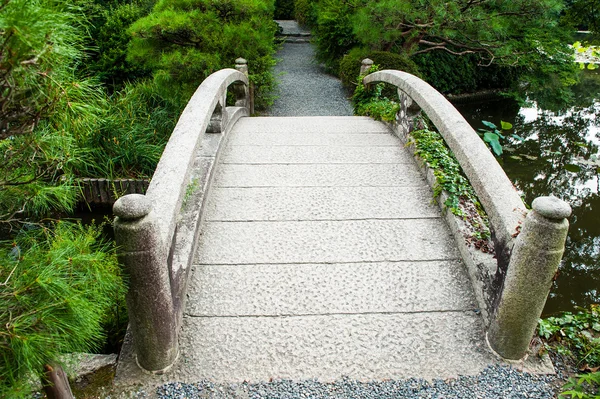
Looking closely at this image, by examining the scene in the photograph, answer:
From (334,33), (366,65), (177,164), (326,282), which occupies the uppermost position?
(177,164)

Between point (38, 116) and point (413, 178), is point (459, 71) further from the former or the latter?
point (38, 116)

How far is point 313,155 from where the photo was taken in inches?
169

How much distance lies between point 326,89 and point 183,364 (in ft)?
31.9

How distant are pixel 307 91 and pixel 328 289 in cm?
893

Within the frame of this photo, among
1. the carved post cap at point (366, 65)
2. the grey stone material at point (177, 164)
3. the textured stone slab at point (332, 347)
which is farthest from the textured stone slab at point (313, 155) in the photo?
the carved post cap at point (366, 65)

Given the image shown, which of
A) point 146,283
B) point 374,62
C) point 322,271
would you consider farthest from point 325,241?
point 374,62

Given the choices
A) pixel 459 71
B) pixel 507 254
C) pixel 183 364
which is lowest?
pixel 459 71

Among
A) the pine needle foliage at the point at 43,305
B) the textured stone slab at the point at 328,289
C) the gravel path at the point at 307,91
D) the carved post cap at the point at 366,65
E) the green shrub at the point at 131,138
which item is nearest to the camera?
the pine needle foliage at the point at 43,305

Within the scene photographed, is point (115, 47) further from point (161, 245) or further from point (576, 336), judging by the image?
point (576, 336)

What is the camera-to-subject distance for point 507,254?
222cm

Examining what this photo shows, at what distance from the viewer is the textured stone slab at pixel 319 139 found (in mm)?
4641

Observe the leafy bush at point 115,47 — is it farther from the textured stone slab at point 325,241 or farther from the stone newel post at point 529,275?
the stone newel post at point 529,275

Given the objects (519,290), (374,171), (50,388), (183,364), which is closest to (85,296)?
(50,388)

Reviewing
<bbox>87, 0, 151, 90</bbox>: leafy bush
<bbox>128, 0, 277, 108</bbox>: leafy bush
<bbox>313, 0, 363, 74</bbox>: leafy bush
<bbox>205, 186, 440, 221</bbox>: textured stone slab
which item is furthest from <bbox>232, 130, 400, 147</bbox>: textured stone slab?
<bbox>313, 0, 363, 74</bbox>: leafy bush
